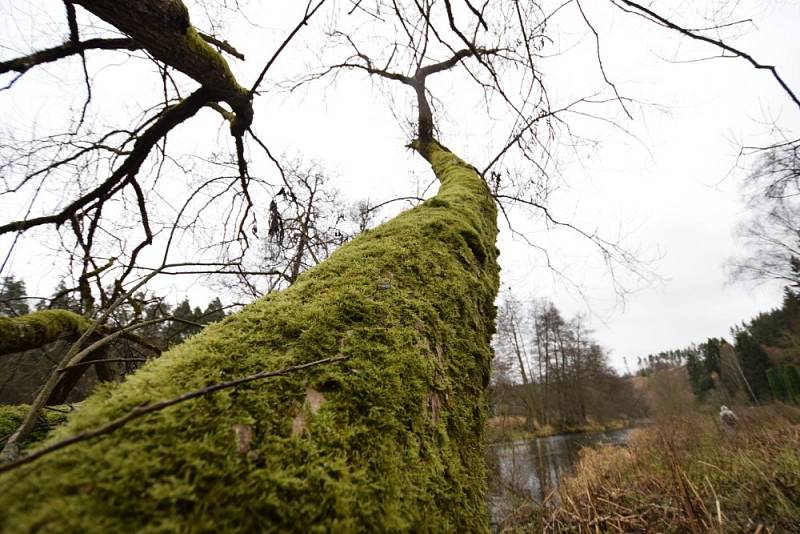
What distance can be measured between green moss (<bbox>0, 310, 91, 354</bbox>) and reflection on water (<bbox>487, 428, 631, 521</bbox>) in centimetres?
679

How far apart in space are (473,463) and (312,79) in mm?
4577

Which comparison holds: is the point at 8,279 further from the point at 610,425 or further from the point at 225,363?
the point at 610,425

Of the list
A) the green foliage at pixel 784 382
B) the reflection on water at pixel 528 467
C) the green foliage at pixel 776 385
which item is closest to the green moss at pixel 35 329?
the reflection on water at pixel 528 467

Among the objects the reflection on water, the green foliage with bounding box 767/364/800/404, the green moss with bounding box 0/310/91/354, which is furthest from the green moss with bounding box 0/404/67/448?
the green foliage with bounding box 767/364/800/404

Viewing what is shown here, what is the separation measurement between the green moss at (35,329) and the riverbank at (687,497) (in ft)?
16.8

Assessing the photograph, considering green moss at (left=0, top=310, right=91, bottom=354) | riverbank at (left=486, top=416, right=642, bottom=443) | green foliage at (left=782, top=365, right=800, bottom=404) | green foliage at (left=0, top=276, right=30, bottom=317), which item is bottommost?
riverbank at (left=486, top=416, right=642, bottom=443)

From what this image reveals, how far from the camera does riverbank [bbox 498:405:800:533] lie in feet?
10.9

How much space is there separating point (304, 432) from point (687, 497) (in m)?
3.87

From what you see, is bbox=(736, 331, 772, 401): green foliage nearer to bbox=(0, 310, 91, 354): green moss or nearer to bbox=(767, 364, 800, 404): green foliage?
bbox=(767, 364, 800, 404): green foliage

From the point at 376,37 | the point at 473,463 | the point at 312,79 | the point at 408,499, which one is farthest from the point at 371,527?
the point at 312,79

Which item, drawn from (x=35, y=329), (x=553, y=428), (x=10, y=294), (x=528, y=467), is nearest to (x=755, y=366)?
(x=553, y=428)

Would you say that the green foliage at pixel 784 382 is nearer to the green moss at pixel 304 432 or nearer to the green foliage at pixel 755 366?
the green foliage at pixel 755 366

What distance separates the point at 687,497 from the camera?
2855 mm

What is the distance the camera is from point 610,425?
26984 mm
